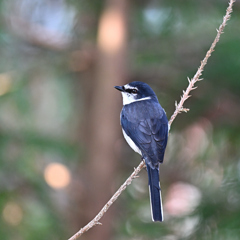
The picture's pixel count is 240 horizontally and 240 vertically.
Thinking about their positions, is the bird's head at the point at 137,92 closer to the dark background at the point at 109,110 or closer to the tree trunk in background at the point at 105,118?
the dark background at the point at 109,110

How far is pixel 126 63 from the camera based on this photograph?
634 centimetres

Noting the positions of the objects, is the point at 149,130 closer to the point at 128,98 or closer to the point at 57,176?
the point at 128,98

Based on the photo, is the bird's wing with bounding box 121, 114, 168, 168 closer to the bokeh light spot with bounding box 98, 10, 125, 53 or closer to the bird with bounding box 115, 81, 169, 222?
the bird with bounding box 115, 81, 169, 222

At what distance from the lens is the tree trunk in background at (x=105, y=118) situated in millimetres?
6332

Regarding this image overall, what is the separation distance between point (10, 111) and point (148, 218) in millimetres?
2143

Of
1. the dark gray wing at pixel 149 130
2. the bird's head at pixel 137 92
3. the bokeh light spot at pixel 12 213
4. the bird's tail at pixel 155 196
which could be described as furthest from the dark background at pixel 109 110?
the bird's tail at pixel 155 196

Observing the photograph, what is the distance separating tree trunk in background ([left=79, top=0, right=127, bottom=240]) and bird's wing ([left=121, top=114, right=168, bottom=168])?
2.84 meters

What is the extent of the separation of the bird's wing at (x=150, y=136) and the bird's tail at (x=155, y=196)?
57 mm

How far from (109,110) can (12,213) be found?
1617 millimetres

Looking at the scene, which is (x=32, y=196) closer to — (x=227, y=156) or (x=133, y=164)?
(x=133, y=164)

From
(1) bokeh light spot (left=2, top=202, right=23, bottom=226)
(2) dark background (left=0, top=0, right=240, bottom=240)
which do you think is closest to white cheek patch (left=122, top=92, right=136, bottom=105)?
(2) dark background (left=0, top=0, right=240, bottom=240)

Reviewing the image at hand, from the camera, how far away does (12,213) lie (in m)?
5.96

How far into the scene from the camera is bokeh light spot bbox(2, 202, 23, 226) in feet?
19.3

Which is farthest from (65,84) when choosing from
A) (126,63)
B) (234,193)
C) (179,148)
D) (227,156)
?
(234,193)
